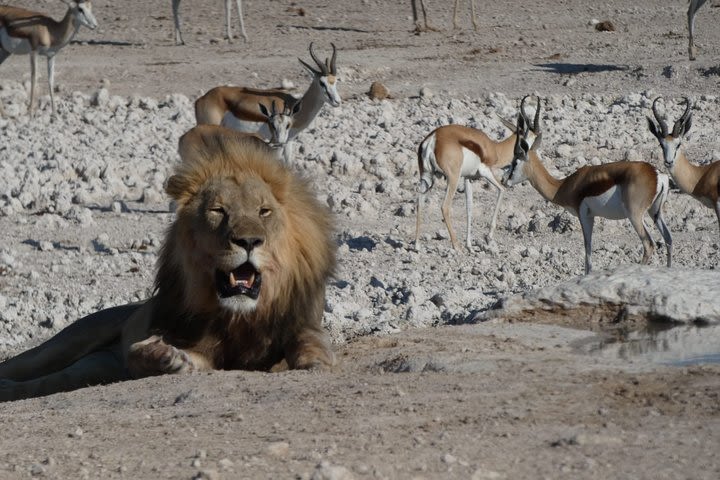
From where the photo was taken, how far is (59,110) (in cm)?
1847

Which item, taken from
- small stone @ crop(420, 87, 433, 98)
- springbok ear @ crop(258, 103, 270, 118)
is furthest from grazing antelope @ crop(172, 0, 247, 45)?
springbok ear @ crop(258, 103, 270, 118)

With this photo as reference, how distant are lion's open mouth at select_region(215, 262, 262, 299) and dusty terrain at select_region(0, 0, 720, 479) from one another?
388mm

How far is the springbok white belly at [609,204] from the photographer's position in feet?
39.4

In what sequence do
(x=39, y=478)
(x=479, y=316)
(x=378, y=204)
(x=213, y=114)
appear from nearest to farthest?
(x=39, y=478), (x=479, y=316), (x=378, y=204), (x=213, y=114)

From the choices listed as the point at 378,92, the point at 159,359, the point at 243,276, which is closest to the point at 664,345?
the point at 243,276

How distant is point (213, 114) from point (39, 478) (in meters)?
13.0

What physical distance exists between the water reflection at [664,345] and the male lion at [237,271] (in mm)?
1560

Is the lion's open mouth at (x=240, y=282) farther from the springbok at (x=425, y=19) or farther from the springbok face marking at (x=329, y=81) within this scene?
the springbok at (x=425, y=19)

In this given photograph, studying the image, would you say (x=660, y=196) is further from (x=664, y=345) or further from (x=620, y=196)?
(x=664, y=345)

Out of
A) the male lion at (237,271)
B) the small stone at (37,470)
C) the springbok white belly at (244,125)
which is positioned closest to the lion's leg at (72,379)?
the male lion at (237,271)

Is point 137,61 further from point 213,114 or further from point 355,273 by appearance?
point 355,273

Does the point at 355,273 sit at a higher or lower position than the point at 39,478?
lower

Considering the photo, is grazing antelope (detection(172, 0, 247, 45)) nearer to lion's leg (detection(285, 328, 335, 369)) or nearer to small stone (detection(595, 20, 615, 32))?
small stone (detection(595, 20, 615, 32))

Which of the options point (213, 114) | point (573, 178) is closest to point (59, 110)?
point (213, 114)
